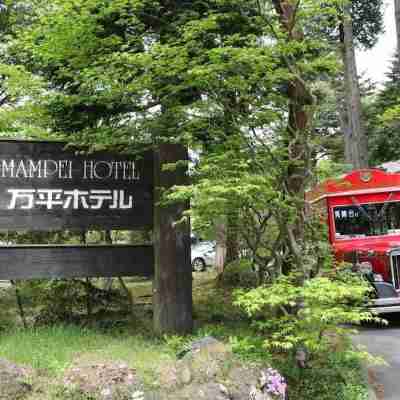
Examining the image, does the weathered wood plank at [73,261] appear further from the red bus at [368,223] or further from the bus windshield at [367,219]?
the bus windshield at [367,219]

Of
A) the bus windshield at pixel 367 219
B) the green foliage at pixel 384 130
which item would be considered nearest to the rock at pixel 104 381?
the bus windshield at pixel 367 219

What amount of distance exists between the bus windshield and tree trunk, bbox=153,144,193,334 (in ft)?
13.7

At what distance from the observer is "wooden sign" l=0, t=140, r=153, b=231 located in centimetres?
610

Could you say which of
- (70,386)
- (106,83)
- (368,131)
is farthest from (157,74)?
(368,131)

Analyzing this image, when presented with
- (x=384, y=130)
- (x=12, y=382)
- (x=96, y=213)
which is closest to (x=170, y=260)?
(x=96, y=213)

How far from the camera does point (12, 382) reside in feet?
13.2

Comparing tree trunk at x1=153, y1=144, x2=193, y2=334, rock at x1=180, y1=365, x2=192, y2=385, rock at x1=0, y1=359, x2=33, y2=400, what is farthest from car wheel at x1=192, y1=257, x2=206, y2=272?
rock at x1=0, y1=359, x2=33, y2=400

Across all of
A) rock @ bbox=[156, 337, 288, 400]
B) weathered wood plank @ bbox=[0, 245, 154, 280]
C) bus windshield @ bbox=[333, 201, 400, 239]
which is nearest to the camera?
rock @ bbox=[156, 337, 288, 400]

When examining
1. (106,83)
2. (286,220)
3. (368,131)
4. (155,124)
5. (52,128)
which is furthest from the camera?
(368,131)

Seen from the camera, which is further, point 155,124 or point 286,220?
point 155,124

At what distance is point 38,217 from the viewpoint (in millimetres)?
6109

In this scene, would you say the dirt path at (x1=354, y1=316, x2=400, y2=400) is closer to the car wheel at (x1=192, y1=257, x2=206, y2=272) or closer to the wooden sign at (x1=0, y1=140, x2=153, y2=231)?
the wooden sign at (x1=0, y1=140, x2=153, y2=231)

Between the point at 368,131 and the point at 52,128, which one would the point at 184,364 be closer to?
the point at 52,128

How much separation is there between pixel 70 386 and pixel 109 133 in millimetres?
3298
